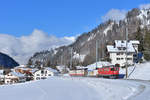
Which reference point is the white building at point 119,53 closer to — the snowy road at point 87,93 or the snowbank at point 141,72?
the snowbank at point 141,72

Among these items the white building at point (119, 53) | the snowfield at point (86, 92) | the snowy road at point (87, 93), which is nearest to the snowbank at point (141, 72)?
the snowfield at point (86, 92)

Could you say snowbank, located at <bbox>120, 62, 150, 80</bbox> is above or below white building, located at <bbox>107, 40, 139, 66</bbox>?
below

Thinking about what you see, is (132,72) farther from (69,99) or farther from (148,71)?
(69,99)

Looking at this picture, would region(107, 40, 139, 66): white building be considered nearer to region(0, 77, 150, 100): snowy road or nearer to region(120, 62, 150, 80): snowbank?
region(120, 62, 150, 80): snowbank

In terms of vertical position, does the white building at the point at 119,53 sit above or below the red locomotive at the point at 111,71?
above

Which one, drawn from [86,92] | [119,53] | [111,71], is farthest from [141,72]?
[119,53]

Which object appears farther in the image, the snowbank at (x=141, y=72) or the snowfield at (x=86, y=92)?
the snowbank at (x=141, y=72)

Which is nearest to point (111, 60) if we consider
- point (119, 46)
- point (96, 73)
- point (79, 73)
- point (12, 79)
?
point (119, 46)

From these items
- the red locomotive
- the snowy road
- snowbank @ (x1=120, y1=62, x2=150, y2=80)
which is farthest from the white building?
the snowy road

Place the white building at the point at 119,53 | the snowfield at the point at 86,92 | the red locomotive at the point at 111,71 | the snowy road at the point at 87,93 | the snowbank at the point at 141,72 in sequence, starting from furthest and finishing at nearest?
the white building at the point at 119,53 → the red locomotive at the point at 111,71 → the snowbank at the point at 141,72 → the snowfield at the point at 86,92 → the snowy road at the point at 87,93

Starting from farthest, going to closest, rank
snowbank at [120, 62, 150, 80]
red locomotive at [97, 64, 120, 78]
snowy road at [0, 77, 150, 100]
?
red locomotive at [97, 64, 120, 78] → snowbank at [120, 62, 150, 80] → snowy road at [0, 77, 150, 100]

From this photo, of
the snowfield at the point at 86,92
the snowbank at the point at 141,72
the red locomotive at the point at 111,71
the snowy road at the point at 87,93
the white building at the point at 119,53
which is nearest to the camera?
the snowy road at the point at 87,93

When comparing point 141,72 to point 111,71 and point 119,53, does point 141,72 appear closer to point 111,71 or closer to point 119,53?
point 111,71

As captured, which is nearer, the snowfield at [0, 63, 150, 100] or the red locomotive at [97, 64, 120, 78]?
the snowfield at [0, 63, 150, 100]
